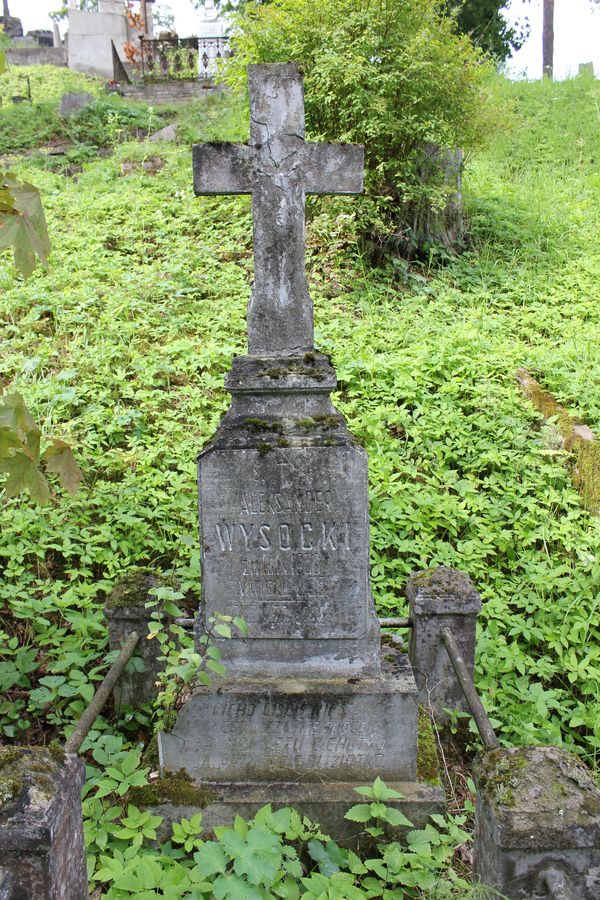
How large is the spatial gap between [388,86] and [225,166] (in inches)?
209

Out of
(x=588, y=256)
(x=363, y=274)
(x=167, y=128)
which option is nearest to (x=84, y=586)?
(x=363, y=274)

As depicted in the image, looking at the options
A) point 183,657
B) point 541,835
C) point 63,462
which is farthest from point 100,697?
point 541,835

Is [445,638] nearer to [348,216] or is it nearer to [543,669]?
[543,669]

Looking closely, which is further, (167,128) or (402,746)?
(167,128)

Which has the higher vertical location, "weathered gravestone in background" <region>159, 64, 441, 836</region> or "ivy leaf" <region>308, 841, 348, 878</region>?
"weathered gravestone in background" <region>159, 64, 441, 836</region>

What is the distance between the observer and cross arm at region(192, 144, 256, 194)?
114 inches

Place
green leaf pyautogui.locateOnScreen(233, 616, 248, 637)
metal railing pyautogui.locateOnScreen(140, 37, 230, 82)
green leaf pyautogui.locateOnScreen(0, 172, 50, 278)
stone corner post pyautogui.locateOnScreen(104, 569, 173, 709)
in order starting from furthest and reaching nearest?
1. metal railing pyautogui.locateOnScreen(140, 37, 230, 82)
2. stone corner post pyautogui.locateOnScreen(104, 569, 173, 709)
3. green leaf pyautogui.locateOnScreen(233, 616, 248, 637)
4. green leaf pyautogui.locateOnScreen(0, 172, 50, 278)

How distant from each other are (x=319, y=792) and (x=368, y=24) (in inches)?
293

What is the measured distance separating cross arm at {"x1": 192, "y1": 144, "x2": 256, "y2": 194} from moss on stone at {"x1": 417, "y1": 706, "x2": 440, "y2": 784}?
8.05 ft

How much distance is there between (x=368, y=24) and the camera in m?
7.40

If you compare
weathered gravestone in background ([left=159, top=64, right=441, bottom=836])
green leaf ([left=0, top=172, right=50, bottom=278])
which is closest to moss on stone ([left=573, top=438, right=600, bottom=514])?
weathered gravestone in background ([left=159, top=64, right=441, bottom=836])

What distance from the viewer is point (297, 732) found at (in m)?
2.85

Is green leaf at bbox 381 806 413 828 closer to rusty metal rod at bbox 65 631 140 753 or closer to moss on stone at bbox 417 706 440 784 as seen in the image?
moss on stone at bbox 417 706 440 784

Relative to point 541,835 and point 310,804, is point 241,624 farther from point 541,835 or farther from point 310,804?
point 541,835
